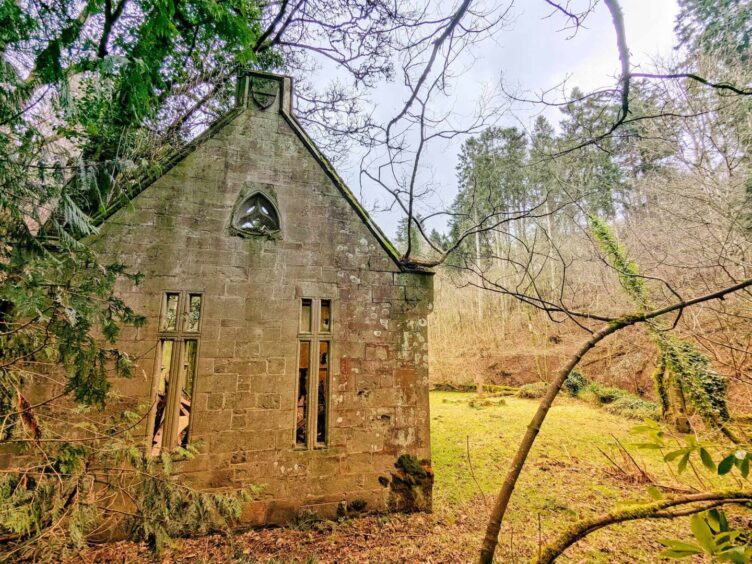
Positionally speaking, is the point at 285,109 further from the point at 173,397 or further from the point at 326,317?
the point at 173,397

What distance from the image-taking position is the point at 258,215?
5.48 meters

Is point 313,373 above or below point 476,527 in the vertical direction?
above

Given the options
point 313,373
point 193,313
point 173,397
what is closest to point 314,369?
point 313,373

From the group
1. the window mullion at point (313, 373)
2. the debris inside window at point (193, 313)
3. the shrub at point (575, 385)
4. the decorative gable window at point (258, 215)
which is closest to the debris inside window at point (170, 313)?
the debris inside window at point (193, 313)

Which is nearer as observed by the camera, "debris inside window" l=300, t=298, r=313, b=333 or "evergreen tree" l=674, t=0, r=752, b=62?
"debris inside window" l=300, t=298, r=313, b=333

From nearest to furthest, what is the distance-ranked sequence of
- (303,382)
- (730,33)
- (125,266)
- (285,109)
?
(125,266), (303,382), (285,109), (730,33)

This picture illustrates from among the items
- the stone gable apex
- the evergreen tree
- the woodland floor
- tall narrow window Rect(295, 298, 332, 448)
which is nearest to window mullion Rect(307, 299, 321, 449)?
tall narrow window Rect(295, 298, 332, 448)

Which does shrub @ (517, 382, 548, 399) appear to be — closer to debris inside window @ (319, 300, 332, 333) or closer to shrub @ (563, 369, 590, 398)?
shrub @ (563, 369, 590, 398)

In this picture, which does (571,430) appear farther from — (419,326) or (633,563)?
(419,326)

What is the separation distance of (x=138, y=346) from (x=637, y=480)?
854cm

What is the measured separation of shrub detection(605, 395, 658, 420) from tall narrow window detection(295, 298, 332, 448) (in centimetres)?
1090

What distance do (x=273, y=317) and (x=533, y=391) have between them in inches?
572

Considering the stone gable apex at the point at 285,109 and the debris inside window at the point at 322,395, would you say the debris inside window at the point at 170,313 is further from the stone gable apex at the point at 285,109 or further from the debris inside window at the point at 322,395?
the stone gable apex at the point at 285,109

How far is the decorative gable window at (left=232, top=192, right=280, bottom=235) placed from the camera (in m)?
5.28
